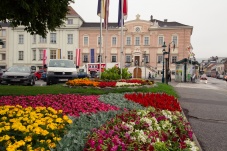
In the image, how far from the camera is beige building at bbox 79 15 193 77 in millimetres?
64000

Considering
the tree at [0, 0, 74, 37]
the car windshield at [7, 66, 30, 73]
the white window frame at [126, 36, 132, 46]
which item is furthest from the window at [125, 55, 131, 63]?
the tree at [0, 0, 74, 37]

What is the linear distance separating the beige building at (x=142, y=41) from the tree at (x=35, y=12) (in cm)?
5012

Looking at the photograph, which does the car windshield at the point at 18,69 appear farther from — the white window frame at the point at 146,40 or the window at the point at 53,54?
the white window frame at the point at 146,40

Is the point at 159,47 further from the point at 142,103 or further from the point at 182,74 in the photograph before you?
the point at 142,103

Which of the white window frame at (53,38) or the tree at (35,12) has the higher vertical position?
the white window frame at (53,38)

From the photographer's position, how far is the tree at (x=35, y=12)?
10859 millimetres

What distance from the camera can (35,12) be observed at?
11.1 m

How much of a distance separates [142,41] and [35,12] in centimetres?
5583

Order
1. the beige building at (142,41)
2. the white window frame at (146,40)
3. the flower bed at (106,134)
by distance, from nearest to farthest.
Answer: the flower bed at (106,134) < the beige building at (142,41) < the white window frame at (146,40)

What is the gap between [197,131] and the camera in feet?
22.0

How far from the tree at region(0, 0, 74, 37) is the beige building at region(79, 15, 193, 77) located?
50.1 m

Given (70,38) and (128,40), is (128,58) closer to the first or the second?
(128,40)

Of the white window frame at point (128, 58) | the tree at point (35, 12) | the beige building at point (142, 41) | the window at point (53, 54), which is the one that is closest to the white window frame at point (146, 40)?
the beige building at point (142, 41)

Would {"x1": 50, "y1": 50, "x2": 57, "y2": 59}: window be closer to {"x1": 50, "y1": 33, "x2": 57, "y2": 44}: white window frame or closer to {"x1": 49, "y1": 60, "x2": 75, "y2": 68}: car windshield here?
{"x1": 50, "y1": 33, "x2": 57, "y2": 44}: white window frame
